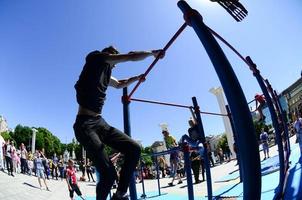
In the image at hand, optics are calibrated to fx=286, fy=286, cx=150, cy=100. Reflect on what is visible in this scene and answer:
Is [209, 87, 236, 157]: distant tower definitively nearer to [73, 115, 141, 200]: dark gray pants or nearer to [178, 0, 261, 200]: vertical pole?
[73, 115, 141, 200]: dark gray pants

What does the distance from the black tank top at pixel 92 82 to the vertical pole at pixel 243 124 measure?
4.52 ft

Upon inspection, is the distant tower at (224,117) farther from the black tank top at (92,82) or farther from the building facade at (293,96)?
the black tank top at (92,82)

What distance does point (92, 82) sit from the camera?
2848 millimetres

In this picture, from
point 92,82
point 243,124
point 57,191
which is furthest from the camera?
point 57,191

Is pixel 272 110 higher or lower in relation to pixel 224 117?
lower

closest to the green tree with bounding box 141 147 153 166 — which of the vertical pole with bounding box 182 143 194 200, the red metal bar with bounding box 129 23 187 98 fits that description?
the vertical pole with bounding box 182 143 194 200

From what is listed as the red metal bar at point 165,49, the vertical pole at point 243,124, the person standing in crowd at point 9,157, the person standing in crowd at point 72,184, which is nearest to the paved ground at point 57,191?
the person standing in crowd at point 72,184

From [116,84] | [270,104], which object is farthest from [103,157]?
[270,104]

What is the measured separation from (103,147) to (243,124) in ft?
4.89

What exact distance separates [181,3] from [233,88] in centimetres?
89

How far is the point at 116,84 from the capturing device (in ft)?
12.1

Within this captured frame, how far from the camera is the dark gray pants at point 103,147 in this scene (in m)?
2.59

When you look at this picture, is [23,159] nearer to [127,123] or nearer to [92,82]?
[127,123]

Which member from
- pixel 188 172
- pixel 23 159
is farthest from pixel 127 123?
pixel 23 159
